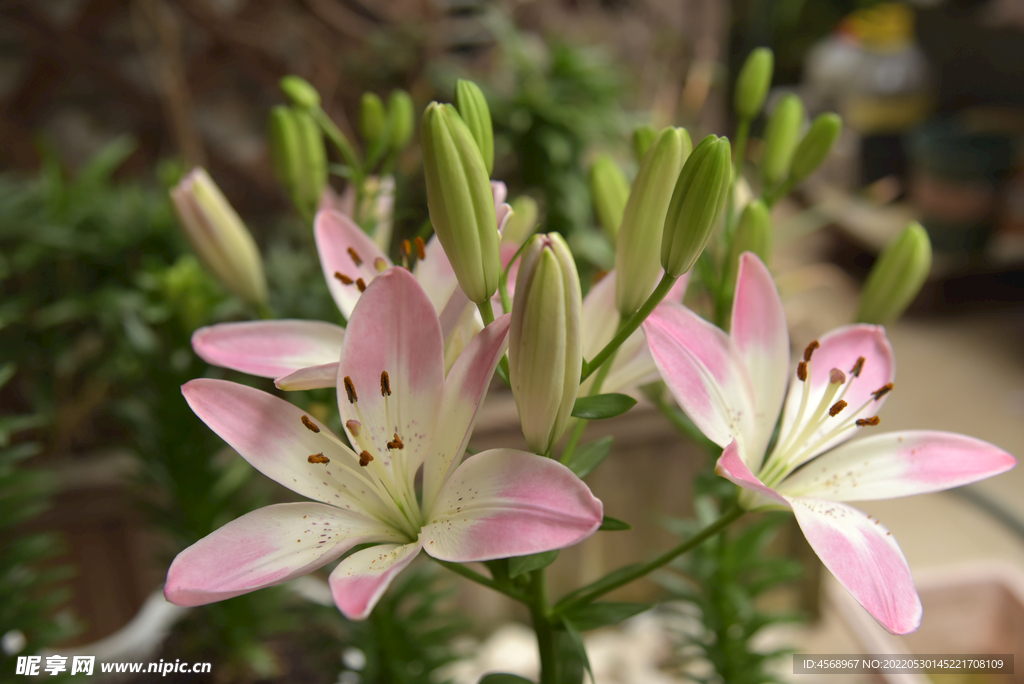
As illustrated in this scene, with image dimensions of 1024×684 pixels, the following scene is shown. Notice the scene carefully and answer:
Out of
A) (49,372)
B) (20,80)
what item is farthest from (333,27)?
(49,372)

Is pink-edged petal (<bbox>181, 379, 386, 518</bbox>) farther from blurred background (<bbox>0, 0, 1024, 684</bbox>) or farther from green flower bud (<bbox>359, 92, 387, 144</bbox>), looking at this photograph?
green flower bud (<bbox>359, 92, 387, 144</bbox>)

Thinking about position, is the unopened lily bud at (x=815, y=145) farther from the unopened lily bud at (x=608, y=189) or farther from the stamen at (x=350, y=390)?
the stamen at (x=350, y=390)

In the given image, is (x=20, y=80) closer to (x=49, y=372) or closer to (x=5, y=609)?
(x=49, y=372)

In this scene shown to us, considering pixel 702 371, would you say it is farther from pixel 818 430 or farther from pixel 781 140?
pixel 781 140

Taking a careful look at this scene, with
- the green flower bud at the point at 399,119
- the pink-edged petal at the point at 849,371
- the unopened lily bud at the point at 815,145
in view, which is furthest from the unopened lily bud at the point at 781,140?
the green flower bud at the point at 399,119

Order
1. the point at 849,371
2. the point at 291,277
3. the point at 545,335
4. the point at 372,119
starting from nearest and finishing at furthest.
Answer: the point at 545,335 → the point at 849,371 → the point at 372,119 → the point at 291,277

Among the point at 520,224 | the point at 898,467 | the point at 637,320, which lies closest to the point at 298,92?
the point at 520,224

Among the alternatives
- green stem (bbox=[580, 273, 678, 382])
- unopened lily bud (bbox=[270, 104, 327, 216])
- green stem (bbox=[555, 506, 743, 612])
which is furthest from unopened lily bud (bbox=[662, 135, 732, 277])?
unopened lily bud (bbox=[270, 104, 327, 216])
